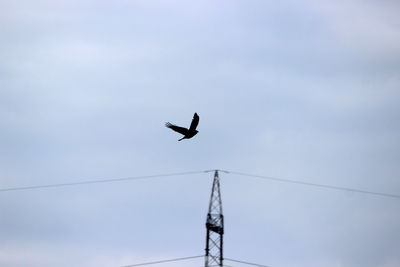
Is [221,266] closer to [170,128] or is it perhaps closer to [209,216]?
[209,216]

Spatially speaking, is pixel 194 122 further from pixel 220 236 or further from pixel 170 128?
pixel 220 236

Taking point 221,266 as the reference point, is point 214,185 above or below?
above

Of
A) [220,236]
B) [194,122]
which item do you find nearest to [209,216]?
[220,236]

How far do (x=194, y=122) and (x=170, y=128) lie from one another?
213 cm

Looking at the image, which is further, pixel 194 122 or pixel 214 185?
pixel 214 185

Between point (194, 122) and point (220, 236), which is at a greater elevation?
point (194, 122)

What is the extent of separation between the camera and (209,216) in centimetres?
8431

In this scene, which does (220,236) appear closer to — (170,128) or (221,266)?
(221,266)

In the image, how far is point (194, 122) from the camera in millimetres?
79250

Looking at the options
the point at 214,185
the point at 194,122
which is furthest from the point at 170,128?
the point at 214,185

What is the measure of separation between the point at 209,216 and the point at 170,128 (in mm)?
10186

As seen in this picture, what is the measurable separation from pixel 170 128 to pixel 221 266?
42.5ft

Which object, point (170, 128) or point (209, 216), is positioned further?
point (209, 216)

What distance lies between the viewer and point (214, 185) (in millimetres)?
85062
